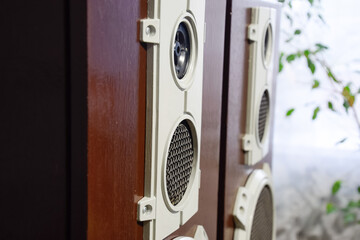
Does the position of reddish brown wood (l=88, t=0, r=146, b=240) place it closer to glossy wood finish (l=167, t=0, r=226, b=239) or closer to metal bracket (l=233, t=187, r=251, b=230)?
glossy wood finish (l=167, t=0, r=226, b=239)

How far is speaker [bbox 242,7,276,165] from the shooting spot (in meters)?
0.93

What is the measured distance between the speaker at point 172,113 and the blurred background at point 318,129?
38.3 inches

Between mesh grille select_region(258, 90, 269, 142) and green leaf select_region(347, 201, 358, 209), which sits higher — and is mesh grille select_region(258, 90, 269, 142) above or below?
above

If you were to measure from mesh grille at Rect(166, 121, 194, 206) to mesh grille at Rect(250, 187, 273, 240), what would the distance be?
0.38m

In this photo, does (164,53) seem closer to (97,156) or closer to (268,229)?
(97,156)

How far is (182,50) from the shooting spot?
0.65 metres

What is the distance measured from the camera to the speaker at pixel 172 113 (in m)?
0.56

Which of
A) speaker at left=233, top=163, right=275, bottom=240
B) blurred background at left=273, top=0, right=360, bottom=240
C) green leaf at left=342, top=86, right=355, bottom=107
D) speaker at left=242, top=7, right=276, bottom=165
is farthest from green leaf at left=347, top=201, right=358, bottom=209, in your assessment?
speaker at left=242, top=7, right=276, bottom=165

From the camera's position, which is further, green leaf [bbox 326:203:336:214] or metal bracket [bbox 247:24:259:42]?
green leaf [bbox 326:203:336:214]
